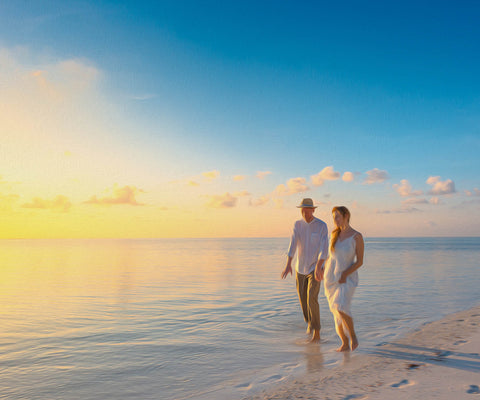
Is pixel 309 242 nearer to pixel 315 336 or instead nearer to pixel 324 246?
pixel 324 246

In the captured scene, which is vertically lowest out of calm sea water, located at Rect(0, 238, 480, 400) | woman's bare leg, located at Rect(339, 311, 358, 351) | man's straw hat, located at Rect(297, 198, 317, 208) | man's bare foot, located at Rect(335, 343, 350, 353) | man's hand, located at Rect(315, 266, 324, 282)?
calm sea water, located at Rect(0, 238, 480, 400)

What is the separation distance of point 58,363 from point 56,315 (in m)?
4.34

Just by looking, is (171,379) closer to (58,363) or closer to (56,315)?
(58,363)

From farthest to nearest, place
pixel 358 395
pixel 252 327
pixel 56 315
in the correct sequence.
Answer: pixel 56 315
pixel 252 327
pixel 358 395

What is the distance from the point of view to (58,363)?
596 cm

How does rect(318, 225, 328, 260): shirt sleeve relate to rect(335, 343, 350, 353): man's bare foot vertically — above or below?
above

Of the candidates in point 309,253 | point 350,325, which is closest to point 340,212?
point 309,253

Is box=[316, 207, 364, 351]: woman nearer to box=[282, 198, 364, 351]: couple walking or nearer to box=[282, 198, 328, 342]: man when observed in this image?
box=[282, 198, 364, 351]: couple walking

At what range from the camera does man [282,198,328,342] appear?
6.75 meters

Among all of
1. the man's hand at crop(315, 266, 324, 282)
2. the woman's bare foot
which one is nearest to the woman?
the man's hand at crop(315, 266, 324, 282)

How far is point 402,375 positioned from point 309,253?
2.59m

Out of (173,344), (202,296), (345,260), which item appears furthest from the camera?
(202,296)

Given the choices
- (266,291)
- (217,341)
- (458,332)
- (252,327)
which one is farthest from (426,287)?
(217,341)

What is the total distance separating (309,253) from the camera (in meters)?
6.83
